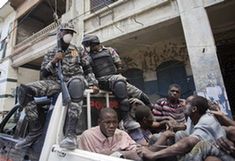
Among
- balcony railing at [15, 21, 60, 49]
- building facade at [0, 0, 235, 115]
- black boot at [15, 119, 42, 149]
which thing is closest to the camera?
black boot at [15, 119, 42, 149]

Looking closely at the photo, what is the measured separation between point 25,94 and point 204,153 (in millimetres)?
1693

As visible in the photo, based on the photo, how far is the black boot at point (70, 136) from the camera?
1429mm

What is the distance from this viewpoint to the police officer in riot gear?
2.29m

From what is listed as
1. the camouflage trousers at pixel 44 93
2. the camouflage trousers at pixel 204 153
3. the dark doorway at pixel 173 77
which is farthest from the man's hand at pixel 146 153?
the dark doorway at pixel 173 77

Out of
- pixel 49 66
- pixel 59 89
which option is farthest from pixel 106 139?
pixel 49 66

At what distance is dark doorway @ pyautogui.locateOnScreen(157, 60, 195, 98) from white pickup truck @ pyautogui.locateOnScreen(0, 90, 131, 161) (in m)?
4.59

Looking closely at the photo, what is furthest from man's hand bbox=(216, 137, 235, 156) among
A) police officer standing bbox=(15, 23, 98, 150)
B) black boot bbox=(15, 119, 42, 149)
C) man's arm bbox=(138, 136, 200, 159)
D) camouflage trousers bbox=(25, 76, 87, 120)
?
black boot bbox=(15, 119, 42, 149)

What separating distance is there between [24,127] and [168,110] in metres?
1.83

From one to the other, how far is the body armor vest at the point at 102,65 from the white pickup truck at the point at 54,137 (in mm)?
564

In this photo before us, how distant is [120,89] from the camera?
234 centimetres

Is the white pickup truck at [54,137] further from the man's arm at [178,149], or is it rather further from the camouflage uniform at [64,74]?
the man's arm at [178,149]

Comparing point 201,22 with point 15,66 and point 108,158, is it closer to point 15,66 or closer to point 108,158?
point 108,158

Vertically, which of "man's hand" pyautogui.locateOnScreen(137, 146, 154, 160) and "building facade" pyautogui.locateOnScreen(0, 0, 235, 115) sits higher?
"building facade" pyautogui.locateOnScreen(0, 0, 235, 115)

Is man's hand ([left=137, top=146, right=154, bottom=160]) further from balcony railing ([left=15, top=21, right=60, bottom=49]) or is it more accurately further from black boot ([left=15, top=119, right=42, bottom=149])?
balcony railing ([left=15, top=21, right=60, bottom=49])
